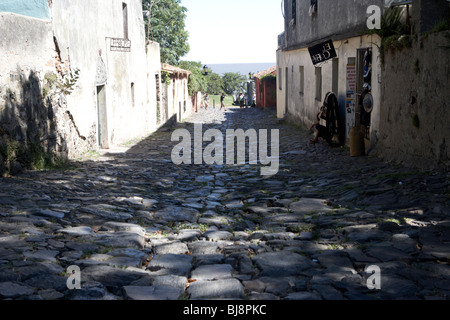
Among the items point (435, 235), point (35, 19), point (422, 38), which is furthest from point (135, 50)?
point (435, 235)

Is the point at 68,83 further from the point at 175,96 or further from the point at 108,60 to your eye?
the point at 175,96

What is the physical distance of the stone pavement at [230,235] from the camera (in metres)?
3.62

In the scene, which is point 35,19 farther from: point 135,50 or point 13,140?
point 135,50

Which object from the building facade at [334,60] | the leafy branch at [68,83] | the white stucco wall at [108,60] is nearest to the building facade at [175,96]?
the white stucco wall at [108,60]

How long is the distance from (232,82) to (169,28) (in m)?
40.5

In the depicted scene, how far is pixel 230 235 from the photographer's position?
5.44 m

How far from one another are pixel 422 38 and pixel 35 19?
6.82 metres

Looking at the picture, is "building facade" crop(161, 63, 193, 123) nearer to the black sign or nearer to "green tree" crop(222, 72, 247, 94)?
the black sign

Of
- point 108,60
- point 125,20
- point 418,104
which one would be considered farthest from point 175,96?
point 418,104

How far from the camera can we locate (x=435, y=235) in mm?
4707

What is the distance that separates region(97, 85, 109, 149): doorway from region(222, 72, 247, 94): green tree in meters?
65.7
